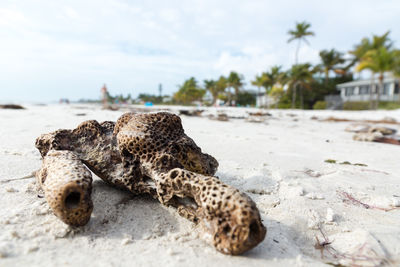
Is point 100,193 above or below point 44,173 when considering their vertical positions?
below

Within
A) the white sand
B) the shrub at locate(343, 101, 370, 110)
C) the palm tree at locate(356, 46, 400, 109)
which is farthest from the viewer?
the shrub at locate(343, 101, 370, 110)

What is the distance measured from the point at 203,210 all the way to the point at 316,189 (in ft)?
5.11

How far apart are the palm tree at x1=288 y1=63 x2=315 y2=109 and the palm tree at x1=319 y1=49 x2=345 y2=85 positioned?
16.7 ft

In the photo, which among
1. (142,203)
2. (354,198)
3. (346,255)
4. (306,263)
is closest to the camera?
(306,263)

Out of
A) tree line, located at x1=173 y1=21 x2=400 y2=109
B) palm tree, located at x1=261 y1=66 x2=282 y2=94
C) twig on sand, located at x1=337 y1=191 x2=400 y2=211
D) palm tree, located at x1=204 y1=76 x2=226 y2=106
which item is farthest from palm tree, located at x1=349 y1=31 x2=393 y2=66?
twig on sand, located at x1=337 y1=191 x2=400 y2=211

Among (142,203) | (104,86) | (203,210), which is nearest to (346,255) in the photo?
(203,210)

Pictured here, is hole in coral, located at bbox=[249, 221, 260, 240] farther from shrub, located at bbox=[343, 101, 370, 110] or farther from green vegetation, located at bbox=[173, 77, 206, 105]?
green vegetation, located at bbox=[173, 77, 206, 105]

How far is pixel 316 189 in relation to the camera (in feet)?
8.68

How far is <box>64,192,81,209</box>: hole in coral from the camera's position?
1592 millimetres

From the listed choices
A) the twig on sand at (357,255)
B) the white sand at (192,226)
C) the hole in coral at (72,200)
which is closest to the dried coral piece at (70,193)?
the hole in coral at (72,200)

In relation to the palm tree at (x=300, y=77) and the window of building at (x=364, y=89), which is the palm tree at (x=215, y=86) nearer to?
the palm tree at (x=300, y=77)

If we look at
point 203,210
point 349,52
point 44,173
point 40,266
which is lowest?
point 40,266

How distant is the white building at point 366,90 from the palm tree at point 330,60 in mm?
3034

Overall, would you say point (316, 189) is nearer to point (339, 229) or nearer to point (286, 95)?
point (339, 229)
